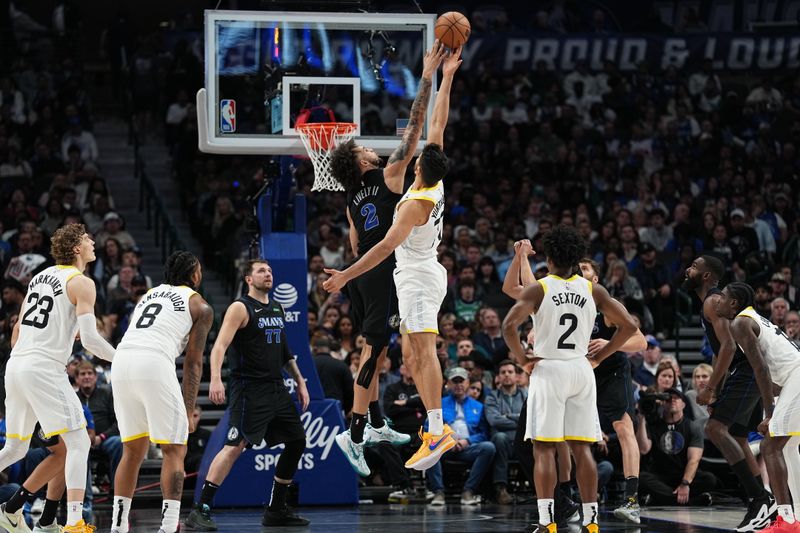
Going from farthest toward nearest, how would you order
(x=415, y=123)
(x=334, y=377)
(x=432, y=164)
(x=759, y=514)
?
(x=334, y=377), (x=759, y=514), (x=415, y=123), (x=432, y=164)

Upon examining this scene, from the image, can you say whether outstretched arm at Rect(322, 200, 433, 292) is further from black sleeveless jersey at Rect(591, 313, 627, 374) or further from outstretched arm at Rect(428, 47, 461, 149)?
black sleeveless jersey at Rect(591, 313, 627, 374)

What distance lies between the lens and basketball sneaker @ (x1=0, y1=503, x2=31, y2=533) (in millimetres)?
9516

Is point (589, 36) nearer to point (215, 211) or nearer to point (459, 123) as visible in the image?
point (459, 123)

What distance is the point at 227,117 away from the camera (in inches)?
431

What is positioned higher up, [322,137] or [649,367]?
[322,137]

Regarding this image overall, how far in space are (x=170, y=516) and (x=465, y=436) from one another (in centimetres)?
462

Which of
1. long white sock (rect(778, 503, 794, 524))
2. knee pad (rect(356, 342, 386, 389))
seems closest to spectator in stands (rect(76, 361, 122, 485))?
knee pad (rect(356, 342, 386, 389))

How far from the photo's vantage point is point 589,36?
22.5 m

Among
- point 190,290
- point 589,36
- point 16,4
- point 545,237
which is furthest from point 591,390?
point 16,4

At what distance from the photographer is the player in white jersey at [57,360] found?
9.08 m

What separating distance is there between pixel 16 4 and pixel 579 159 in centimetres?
1063

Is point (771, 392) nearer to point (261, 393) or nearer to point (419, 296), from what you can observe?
point (419, 296)

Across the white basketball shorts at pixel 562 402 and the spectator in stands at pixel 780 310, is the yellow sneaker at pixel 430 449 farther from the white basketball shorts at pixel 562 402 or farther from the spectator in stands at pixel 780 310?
the spectator in stands at pixel 780 310

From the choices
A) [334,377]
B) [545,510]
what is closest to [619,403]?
[545,510]
